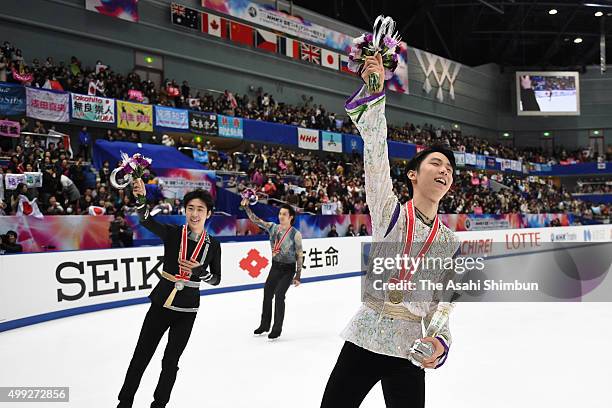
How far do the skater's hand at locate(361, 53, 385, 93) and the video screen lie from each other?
41.2 metres

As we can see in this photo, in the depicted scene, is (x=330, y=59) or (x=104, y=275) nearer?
(x=104, y=275)

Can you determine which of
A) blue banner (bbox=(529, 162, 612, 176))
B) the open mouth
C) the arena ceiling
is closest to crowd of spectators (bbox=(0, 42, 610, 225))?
the open mouth

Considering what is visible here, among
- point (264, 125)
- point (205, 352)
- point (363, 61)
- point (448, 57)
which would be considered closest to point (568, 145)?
point (448, 57)

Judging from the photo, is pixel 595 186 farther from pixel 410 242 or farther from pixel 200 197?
pixel 410 242

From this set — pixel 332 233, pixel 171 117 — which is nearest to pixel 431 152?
pixel 332 233

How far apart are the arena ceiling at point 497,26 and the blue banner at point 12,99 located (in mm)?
17709

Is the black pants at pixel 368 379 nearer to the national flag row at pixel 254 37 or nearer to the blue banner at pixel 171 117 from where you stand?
the blue banner at pixel 171 117

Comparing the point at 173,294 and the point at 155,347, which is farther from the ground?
the point at 173,294

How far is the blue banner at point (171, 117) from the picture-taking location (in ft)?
59.3

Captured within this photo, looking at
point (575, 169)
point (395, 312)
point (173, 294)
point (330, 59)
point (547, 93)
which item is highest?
point (547, 93)

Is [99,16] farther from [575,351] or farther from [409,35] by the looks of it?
[409,35]

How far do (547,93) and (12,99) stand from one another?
120 feet

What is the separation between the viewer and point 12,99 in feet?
47.0
